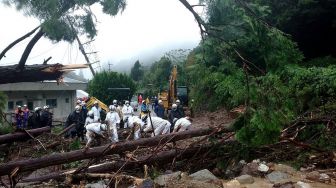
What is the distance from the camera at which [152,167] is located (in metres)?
7.38

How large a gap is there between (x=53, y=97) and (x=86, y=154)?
21.3m

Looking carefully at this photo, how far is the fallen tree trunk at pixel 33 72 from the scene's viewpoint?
5.73m

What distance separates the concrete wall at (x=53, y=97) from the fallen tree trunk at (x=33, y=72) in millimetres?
18466

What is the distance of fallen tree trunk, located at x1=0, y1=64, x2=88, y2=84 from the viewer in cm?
573

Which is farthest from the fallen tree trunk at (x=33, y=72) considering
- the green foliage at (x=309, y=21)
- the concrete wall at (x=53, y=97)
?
the concrete wall at (x=53, y=97)

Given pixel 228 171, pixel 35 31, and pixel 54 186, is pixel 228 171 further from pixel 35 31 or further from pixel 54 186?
pixel 35 31

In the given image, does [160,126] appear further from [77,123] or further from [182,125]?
[77,123]

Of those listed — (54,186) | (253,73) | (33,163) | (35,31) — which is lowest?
(54,186)

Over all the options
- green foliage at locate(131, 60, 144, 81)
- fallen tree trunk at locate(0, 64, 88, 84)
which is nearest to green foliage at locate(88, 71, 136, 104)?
fallen tree trunk at locate(0, 64, 88, 84)

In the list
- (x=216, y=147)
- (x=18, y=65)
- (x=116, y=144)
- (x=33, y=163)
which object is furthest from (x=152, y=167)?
(x=18, y=65)

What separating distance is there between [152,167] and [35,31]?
340 cm

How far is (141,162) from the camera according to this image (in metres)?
7.25

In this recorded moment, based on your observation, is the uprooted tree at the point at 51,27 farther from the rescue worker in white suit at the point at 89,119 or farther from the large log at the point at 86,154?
the rescue worker in white suit at the point at 89,119

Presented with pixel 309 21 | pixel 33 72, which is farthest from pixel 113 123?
pixel 309 21
